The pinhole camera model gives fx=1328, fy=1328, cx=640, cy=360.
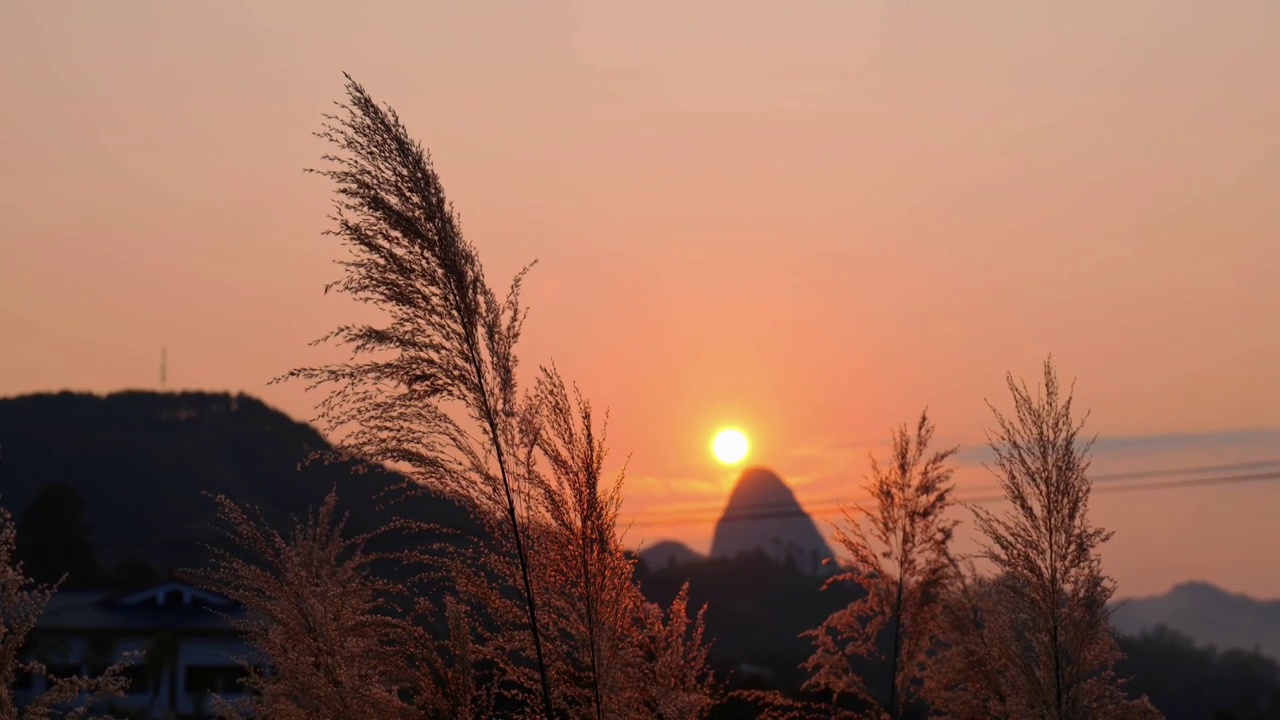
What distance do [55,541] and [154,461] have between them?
2874 cm

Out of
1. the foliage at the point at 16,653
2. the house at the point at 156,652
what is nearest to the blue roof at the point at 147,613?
the house at the point at 156,652

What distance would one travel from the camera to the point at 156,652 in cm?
3953

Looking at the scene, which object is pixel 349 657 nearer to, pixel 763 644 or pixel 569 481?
pixel 569 481

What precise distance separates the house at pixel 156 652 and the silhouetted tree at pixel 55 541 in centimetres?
2372

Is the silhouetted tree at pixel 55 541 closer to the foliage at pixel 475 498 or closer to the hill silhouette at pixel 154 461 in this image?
the hill silhouette at pixel 154 461

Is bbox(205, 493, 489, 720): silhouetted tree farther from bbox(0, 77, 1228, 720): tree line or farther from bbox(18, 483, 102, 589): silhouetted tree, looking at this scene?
bbox(18, 483, 102, 589): silhouetted tree

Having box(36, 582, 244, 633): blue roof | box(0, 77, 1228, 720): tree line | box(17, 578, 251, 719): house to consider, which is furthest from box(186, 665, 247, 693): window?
box(0, 77, 1228, 720): tree line

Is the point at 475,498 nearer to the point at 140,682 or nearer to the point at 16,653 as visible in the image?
the point at 16,653

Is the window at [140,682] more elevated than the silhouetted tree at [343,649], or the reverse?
the silhouetted tree at [343,649]

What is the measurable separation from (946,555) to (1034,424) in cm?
285

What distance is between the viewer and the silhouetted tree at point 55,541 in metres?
67.2

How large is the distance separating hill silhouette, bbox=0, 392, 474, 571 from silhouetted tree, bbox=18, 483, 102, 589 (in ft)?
24.5

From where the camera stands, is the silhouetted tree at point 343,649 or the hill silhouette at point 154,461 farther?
the hill silhouette at point 154,461

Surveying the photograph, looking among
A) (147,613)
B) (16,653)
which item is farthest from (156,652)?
(16,653)
